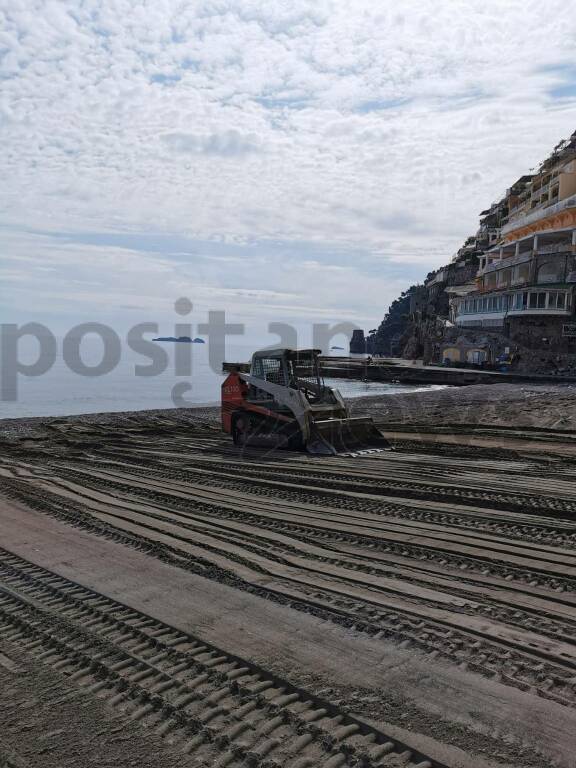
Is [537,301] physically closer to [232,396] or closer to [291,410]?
[232,396]

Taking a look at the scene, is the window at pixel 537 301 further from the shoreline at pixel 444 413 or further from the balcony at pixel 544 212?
the shoreline at pixel 444 413

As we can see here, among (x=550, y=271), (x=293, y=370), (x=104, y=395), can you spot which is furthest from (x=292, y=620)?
(x=550, y=271)

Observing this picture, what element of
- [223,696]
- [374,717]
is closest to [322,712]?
[374,717]

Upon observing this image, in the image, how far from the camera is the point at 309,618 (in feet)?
17.6

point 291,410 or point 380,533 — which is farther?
point 291,410

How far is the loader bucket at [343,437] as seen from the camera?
14.5 m

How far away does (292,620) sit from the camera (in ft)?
17.5

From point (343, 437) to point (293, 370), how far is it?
6.57 ft

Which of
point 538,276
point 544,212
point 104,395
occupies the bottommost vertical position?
point 104,395

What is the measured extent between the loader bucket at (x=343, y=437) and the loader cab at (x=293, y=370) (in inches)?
42.6

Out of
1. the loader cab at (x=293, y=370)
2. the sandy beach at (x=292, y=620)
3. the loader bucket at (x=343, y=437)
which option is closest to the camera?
the sandy beach at (x=292, y=620)

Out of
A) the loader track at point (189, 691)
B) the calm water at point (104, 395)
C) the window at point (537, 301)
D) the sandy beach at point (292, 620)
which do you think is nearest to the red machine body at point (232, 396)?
the sandy beach at point (292, 620)

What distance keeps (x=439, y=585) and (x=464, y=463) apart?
6872 mm

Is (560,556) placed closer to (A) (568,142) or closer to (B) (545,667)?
(B) (545,667)
